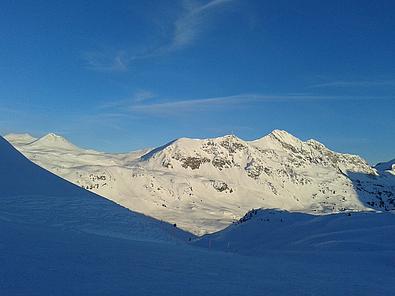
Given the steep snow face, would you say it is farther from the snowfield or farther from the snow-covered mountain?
the snow-covered mountain

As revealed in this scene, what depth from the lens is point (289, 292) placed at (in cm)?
749

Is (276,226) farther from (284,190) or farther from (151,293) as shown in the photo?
(284,190)

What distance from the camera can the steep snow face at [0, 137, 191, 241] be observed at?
13.7 metres

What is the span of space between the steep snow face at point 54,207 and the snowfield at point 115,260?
38 mm

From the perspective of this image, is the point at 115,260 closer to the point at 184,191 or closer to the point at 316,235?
the point at 316,235

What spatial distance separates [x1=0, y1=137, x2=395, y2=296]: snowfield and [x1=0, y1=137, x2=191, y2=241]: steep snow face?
0.12 feet

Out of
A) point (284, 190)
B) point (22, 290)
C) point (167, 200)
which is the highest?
point (284, 190)

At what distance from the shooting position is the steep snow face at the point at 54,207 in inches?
538

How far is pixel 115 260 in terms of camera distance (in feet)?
27.8

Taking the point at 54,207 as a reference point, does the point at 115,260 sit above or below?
below

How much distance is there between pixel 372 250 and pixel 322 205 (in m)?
168

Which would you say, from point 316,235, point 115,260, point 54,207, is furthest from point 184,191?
point 115,260

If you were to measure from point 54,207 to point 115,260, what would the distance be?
25.0ft

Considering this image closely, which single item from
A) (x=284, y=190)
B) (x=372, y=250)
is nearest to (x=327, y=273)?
(x=372, y=250)
